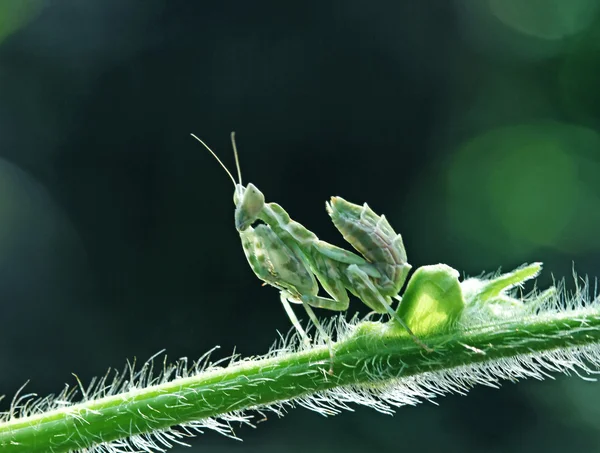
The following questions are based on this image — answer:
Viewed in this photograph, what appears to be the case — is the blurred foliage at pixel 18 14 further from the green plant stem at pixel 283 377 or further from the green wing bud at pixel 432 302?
the green wing bud at pixel 432 302

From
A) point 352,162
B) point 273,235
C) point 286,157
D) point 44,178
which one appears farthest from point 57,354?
point 273,235

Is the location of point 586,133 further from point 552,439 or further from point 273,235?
point 273,235

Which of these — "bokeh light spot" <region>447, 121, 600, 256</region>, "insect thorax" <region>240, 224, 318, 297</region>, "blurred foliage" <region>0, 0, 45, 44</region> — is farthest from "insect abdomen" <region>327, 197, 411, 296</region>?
"blurred foliage" <region>0, 0, 45, 44</region>

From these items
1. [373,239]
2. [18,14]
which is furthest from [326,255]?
[18,14]

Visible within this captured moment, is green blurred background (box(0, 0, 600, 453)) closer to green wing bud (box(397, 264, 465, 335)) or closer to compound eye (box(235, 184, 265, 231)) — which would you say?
compound eye (box(235, 184, 265, 231))

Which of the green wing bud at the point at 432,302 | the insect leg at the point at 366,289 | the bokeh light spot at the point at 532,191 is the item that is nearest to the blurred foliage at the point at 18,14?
the bokeh light spot at the point at 532,191

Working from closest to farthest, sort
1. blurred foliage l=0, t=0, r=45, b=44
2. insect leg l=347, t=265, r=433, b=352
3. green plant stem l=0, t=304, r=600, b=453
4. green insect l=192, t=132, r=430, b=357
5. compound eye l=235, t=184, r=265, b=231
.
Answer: green plant stem l=0, t=304, r=600, b=453
insect leg l=347, t=265, r=433, b=352
green insect l=192, t=132, r=430, b=357
compound eye l=235, t=184, r=265, b=231
blurred foliage l=0, t=0, r=45, b=44

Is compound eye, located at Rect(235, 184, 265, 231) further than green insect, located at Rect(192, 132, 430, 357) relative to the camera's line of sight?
Yes
